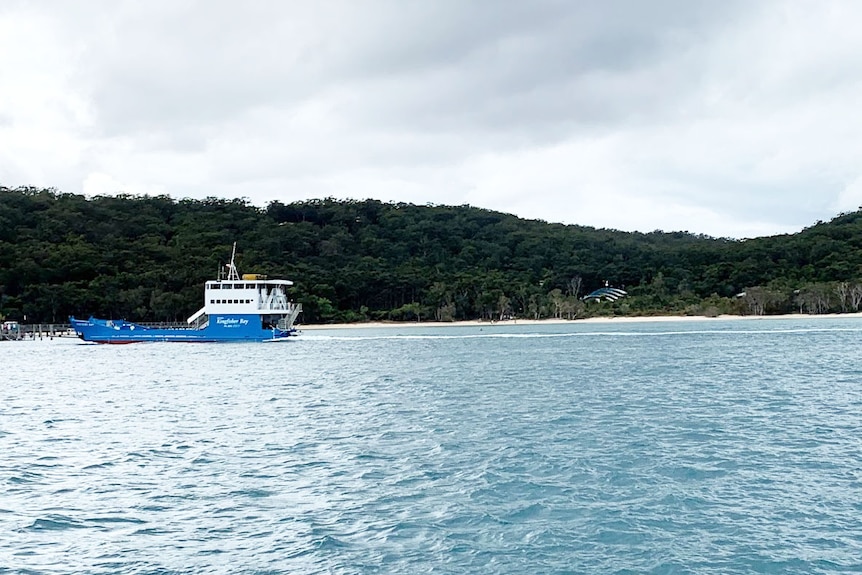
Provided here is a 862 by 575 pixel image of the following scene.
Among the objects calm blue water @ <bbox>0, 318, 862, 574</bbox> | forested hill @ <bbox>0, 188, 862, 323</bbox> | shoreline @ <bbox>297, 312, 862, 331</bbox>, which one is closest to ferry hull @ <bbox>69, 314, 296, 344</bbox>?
forested hill @ <bbox>0, 188, 862, 323</bbox>

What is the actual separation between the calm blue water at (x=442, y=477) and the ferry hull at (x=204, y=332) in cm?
3641

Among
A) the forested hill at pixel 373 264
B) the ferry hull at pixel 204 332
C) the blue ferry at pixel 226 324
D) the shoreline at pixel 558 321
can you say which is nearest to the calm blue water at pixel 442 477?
the blue ferry at pixel 226 324

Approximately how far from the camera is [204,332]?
227 feet

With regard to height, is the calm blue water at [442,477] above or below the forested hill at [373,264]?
below

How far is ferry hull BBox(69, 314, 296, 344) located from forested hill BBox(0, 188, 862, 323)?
79.6 ft

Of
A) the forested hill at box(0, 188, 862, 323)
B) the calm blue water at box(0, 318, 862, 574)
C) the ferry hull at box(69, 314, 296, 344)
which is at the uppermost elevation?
the forested hill at box(0, 188, 862, 323)

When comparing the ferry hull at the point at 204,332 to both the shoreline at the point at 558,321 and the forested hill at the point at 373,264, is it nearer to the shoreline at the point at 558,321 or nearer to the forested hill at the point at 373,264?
the forested hill at the point at 373,264

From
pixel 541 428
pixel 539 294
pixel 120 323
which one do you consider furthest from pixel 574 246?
pixel 541 428

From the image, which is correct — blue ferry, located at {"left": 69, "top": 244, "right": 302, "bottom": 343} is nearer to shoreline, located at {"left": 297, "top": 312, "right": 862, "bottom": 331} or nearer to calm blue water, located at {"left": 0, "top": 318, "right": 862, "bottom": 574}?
shoreline, located at {"left": 297, "top": 312, "right": 862, "bottom": 331}

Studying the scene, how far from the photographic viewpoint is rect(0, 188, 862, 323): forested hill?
98312 millimetres

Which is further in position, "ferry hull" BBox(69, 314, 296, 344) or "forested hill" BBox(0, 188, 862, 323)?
"forested hill" BBox(0, 188, 862, 323)

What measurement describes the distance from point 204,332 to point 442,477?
2298 inches

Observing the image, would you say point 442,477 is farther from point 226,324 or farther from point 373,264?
point 373,264

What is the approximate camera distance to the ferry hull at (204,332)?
69062 millimetres
